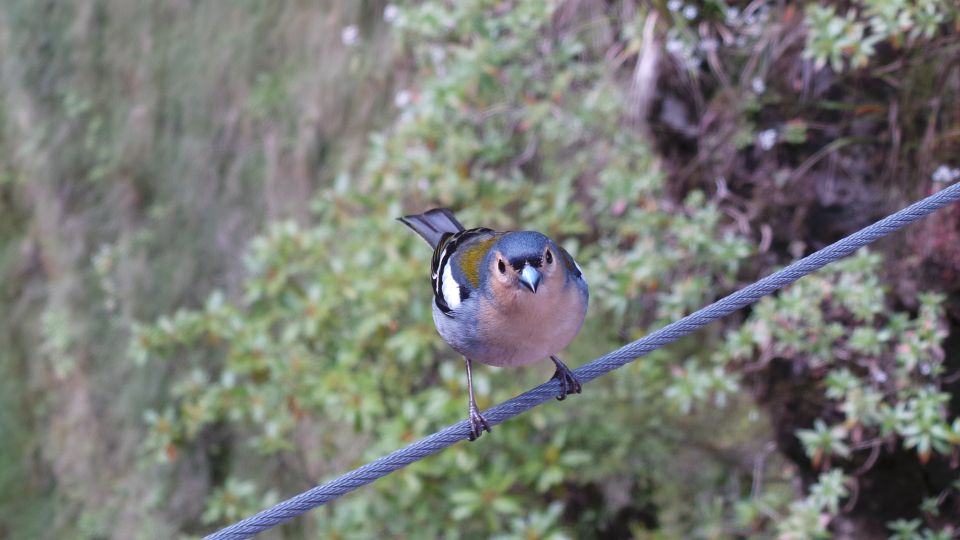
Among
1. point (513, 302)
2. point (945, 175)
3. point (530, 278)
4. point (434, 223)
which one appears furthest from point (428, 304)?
point (945, 175)

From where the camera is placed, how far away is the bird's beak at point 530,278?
2609mm

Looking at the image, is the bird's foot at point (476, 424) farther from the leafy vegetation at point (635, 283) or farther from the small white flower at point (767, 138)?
the small white flower at point (767, 138)

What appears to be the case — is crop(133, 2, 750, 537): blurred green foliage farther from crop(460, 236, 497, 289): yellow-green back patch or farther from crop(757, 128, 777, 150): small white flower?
crop(460, 236, 497, 289): yellow-green back patch

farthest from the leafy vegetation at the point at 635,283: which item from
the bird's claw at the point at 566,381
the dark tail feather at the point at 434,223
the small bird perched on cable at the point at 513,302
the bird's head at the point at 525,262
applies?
the bird's head at the point at 525,262

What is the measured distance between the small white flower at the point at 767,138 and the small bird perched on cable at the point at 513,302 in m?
1.50

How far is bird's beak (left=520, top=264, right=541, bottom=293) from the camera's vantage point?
261 cm

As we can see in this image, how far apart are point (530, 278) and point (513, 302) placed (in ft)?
0.42

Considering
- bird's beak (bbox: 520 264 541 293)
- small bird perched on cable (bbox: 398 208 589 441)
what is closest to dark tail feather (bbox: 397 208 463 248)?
small bird perched on cable (bbox: 398 208 589 441)

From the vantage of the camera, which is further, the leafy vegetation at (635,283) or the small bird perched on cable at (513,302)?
the leafy vegetation at (635,283)

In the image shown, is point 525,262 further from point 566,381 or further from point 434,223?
point 434,223

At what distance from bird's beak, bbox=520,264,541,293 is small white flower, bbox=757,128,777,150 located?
5.92ft

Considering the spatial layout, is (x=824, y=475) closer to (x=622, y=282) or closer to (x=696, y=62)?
(x=622, y=282)

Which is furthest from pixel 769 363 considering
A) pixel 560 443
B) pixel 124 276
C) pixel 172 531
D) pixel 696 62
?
pixel 124 276

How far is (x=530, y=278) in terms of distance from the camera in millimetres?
2613
